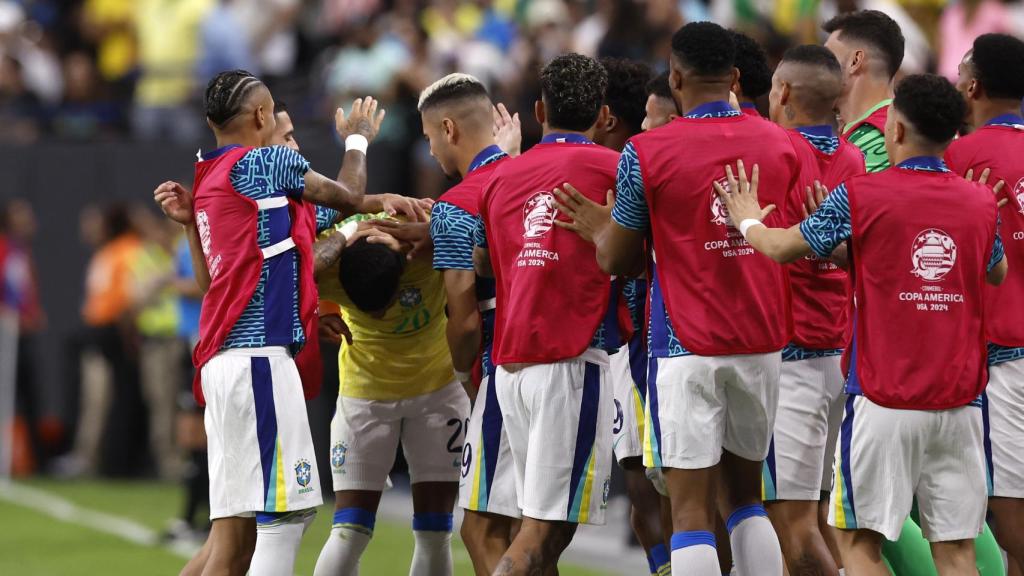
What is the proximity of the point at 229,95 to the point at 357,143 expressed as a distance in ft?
2.52

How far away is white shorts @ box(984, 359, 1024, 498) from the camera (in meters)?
6.86

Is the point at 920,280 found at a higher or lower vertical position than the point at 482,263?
lower

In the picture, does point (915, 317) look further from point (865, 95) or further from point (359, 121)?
point (359, 121)

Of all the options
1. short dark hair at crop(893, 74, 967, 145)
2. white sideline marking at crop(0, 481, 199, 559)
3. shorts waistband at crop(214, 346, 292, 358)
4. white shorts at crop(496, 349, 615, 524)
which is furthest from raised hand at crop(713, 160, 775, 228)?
white sideline marking at crop(0, 481, 199, 559)

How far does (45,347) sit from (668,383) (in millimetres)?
13199

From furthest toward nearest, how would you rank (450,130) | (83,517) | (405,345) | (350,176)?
(83,517) < (405,345) < (450,130) < (350,176)

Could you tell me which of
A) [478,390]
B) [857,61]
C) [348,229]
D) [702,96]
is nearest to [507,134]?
[348,229]

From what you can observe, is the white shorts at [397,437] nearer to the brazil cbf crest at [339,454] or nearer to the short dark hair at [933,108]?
the brazil cbf crest at [339,454]

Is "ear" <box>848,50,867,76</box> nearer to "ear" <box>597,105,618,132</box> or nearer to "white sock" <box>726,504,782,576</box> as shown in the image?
"ear" <box>597,105,618,132</box>

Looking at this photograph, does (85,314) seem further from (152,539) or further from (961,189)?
(961,189)

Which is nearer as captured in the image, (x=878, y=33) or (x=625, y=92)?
(x=878, y=33)

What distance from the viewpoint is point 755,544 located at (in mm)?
6504

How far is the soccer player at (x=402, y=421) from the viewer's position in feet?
25.1

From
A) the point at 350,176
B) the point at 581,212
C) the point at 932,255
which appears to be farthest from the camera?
the point at 350,176
